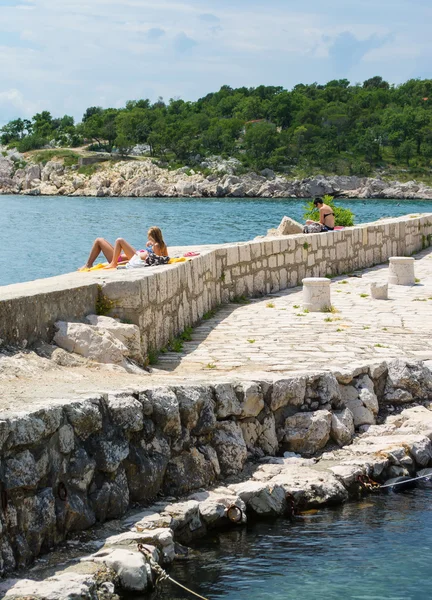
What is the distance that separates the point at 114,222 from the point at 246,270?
49819 millimetres

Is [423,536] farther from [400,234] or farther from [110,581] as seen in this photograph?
[400,234]

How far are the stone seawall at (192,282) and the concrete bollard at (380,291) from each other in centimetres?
175

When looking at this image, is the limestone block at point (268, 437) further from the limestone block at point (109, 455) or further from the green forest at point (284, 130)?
the green forest at point (284, 130)

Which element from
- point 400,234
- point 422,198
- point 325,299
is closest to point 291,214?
point 422,198

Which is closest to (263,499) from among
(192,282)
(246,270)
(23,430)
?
(23,430)

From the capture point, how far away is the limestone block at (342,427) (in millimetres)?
8703

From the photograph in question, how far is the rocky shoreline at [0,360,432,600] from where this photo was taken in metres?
6.04

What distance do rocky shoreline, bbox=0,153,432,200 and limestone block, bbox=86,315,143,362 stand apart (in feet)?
289

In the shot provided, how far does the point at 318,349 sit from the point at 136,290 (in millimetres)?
2094

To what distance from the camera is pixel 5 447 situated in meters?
5.87

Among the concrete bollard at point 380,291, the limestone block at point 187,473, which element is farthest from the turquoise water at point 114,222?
the limestone block at point 187,473

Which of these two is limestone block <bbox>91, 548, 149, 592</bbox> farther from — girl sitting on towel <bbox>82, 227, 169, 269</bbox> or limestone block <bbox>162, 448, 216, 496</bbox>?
girl sitting on towel <bbox>82, 227, 169, 269</bbox>

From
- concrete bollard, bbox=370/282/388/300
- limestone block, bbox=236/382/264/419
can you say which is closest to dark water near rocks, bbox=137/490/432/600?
limestone block, bbox=236/382/264/419

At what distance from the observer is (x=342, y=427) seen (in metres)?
8.72
